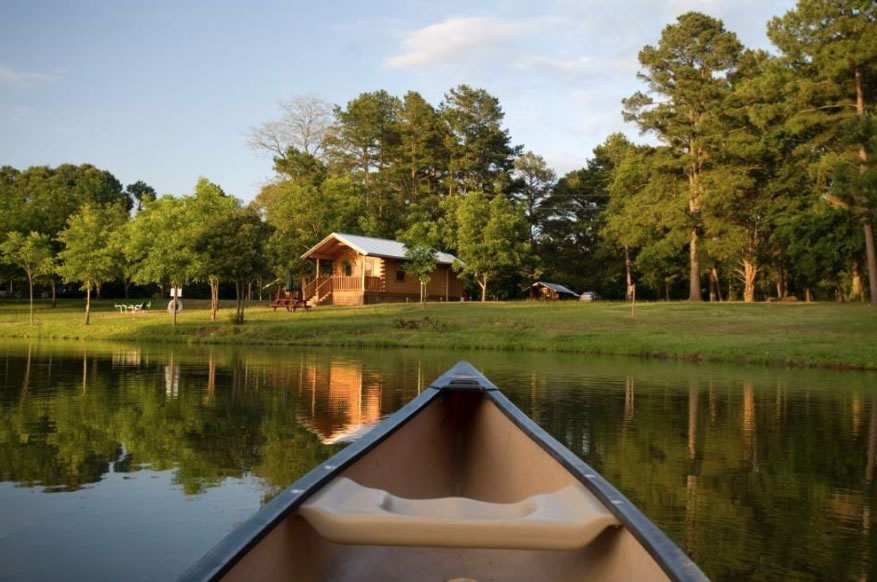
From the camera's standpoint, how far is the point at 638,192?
49812mm

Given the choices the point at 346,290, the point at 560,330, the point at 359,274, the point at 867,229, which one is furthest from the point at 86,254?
the point at 867,229

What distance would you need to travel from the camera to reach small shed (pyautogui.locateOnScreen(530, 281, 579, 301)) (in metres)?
64.5

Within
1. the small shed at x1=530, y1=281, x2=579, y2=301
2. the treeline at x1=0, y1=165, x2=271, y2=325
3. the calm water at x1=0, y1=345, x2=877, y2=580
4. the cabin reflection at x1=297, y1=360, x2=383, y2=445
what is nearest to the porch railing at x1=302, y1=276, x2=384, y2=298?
the treeline at x1=0, y1=165, x2=271, y2=325

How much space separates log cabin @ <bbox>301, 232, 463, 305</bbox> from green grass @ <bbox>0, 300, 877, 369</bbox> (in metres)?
4.89

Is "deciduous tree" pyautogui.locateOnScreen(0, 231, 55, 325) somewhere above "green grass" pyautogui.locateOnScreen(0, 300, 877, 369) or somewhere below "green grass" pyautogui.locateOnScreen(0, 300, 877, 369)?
above

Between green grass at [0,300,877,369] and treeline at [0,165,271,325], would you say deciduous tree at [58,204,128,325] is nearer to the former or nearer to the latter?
treeline at [0,165,271,325]

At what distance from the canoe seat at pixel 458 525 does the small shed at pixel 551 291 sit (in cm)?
6094

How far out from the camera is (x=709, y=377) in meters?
17.7

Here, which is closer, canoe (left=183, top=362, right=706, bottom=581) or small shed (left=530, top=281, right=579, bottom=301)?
canoe (left=183, top=362, right=706, bottom=581)

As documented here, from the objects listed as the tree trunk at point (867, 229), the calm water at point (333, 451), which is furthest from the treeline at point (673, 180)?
the calm water at point (333, 451)

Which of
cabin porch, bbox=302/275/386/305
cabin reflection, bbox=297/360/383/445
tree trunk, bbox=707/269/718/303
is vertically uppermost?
tree trunk, bbox=707/269/718/303

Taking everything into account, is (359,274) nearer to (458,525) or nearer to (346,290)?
(346,290)

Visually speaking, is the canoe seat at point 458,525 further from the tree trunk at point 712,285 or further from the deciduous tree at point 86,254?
the tree trunk at point 712,285

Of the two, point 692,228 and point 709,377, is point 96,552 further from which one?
point 692,228
